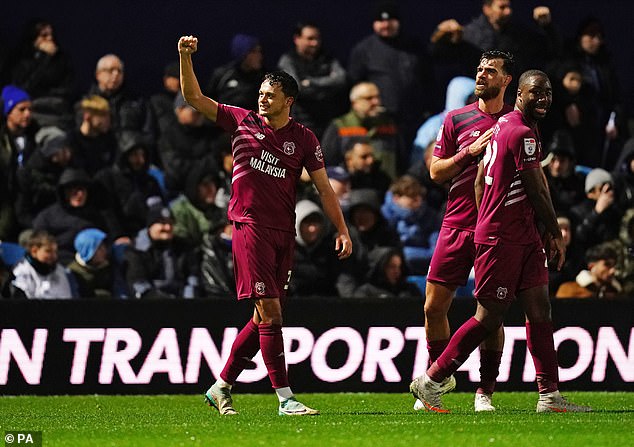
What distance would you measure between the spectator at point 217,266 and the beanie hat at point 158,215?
0.45m

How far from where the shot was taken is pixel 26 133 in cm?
1382

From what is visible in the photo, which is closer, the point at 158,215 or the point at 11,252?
the point at 11,252

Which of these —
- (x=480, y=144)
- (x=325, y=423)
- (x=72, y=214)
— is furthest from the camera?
(x=72, y=214)

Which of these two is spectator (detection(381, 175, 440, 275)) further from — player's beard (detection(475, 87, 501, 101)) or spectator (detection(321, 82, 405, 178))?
player's beard (detection(475, 87, 501, 101))

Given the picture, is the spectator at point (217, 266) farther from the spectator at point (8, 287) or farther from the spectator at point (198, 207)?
the spectator at point (8, 287)

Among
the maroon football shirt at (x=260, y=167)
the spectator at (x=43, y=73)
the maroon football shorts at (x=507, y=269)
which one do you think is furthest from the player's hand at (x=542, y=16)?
the maroon football shorts at (x=507, y=269)

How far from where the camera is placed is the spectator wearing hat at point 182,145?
14.1 metres

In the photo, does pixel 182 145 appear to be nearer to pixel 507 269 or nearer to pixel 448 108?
pixel 448 108

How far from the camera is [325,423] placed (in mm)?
8234

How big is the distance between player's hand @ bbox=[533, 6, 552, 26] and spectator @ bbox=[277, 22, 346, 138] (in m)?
2.07

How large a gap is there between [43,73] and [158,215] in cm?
232

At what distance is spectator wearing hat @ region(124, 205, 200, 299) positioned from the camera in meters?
12.6

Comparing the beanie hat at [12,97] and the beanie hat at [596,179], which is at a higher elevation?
the beanie hat at [12,97]

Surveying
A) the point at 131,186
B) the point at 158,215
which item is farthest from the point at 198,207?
the point at 131,186
